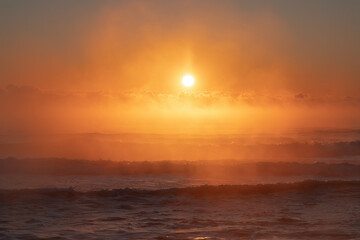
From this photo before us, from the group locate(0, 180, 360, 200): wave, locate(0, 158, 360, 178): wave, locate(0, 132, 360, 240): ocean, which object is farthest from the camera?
locate(0, 158, 360, 178): wave

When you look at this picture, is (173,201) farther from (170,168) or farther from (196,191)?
(170,168)

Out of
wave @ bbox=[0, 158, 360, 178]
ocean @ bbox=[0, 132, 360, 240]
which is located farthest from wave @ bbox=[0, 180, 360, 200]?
wave @ bbox=[0, 158, 360, 178]

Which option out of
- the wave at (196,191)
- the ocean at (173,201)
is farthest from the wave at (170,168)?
the wave at (196,191)

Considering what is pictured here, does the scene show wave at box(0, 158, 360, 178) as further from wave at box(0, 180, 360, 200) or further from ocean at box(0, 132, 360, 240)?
wave at box(0, 180, 360, 200)

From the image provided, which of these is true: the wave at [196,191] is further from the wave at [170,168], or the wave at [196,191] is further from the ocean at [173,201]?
the wave at [170,168]

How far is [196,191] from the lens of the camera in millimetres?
14820

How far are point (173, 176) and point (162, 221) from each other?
853 centimetres

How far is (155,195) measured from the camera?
563 inches

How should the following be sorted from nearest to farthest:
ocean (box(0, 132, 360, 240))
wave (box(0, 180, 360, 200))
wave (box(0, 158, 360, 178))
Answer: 1. ocean (box(0, 132, 360, 240))
2. wave (box(0, 180, 360, 200))
3. wave (box(0, 158, 360, 178))

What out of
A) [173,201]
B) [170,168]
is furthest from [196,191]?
[170,168]

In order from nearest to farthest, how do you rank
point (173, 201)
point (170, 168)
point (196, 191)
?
1. point (173, 201)
2. point (196, 191)
3. point (170, 168)

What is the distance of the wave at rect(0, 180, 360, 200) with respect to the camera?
13859mm

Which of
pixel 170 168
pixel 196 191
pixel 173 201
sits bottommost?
pixel 173 201

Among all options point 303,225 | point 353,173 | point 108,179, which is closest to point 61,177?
point 108,179
